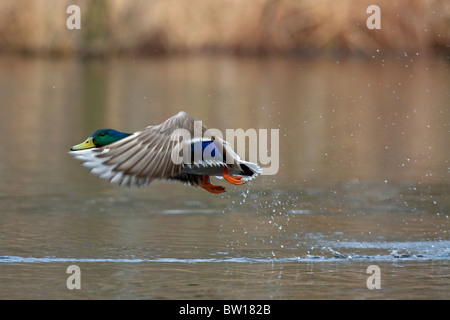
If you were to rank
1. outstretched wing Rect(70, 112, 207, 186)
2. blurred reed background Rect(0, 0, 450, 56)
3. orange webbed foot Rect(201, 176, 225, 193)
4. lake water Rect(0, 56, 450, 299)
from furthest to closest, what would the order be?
blurred reed background Rect(0, 0, 450, 56) < orange webbed foot Rect(201, 176, 225, 193) < lake water Rect(0, 56, 450, 299) < outstretched wing Rect(70, 112, 207, 186)

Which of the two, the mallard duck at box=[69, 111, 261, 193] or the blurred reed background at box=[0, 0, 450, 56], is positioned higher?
the blurred reed background at box=[0, 0, 450, 56]

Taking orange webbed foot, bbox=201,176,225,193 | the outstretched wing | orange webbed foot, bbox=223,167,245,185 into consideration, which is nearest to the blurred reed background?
orange webbed foot, bbox=201,176,225,193

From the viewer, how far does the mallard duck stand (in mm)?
6253

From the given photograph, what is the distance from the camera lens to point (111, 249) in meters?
7.88

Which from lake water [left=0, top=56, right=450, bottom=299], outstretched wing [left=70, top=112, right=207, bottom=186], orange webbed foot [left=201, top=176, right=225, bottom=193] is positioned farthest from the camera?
orange webbed foot [left=201, top=176, right=225, bottom=193]

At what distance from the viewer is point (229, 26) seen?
29531 mm

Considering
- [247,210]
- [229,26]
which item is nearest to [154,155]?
[247,210]

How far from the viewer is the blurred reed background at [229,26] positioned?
28.6m

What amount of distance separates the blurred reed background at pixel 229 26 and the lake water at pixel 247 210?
8435 millimetres

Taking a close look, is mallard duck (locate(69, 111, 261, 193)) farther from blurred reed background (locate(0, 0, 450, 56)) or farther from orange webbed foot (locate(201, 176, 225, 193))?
blurred reed background (locate(0, 0, 450, 56))

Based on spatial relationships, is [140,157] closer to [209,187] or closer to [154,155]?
[154,155]

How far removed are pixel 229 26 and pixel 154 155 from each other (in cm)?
2345

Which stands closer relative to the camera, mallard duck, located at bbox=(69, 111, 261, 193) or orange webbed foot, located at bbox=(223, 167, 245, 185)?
mallard duck, located at bbox=(69, 111, 261, 193)
